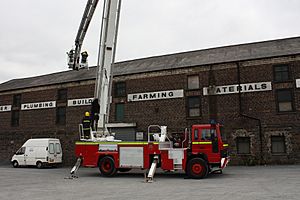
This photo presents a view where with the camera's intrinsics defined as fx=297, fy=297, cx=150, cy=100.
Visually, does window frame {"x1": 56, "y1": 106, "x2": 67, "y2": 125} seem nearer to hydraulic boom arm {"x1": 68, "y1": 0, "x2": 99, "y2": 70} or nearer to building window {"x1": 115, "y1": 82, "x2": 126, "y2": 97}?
building window {"x1": 115, "y1": 82, "x2": 126, "y2": 97}

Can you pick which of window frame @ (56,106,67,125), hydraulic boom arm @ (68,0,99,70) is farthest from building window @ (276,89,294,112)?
window frame @ (56,106,67,125)

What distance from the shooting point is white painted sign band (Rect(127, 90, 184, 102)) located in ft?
74.2

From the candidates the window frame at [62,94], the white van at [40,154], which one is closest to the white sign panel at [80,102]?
the window frame at [62,94]

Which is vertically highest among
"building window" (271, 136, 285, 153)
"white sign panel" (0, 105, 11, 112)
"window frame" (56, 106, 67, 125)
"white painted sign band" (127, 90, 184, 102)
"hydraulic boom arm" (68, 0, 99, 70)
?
"hydraulic boom arm" (68, 0, 99, 70)

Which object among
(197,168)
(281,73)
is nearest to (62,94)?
(197,168)

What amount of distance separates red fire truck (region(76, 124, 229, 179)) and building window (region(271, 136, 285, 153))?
653 cm

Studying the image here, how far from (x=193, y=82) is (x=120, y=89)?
6329 millimetres

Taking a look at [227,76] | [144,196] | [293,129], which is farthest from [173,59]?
[144,196]

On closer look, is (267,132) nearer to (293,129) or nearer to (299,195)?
(293,129)

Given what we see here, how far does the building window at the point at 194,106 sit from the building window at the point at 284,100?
549 cm

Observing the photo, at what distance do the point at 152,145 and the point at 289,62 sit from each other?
11.6 metres

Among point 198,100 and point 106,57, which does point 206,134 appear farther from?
point 198,100

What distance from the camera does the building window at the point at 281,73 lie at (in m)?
20.1

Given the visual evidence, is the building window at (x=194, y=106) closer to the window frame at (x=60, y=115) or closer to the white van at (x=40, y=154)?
the white van at (x=40, y=154)
